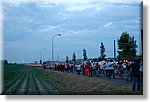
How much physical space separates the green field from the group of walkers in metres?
0.14

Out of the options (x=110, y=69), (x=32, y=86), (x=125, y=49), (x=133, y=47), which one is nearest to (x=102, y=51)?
(x=125, y=49)

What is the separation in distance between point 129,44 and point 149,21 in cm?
52

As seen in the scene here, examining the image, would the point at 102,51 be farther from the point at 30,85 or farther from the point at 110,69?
the point at 30,85

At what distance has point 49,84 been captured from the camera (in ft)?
39.1

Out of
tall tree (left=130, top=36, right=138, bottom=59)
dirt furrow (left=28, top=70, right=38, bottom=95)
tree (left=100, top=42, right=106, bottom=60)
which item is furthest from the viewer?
tree (left=100, top=42, right=106, bottom=60)

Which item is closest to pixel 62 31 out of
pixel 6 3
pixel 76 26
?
pixel 76 26

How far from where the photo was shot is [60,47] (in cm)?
1194

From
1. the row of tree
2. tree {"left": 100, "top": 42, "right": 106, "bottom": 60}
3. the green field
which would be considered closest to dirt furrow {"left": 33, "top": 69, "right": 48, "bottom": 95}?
the green field

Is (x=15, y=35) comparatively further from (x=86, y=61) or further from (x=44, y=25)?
(x=86, y=61)

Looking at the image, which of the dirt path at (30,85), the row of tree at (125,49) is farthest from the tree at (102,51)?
the dirt path at (30,85)

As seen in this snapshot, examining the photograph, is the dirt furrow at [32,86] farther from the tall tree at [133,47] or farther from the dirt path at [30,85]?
the tall tree at [133,47]

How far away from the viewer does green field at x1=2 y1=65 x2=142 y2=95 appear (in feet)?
38.0

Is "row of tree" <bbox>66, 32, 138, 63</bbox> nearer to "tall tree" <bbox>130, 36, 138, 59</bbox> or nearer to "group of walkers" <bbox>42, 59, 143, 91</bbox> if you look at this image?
"tall tree" <bbox>130, 36, 138, 59</bbox>

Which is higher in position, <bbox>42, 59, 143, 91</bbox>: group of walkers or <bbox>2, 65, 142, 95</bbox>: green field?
<bbox>42, 59, 143, 91</bbox>: group of walkers
